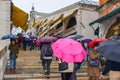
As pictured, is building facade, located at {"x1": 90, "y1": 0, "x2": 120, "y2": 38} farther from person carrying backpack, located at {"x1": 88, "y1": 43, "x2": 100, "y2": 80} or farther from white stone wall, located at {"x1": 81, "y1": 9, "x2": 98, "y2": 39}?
person carrying backpack, located at {"x1": 88, "y1": 43, "x2": 100, "y2": 80}

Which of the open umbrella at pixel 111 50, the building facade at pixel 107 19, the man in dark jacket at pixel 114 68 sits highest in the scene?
the building facade at pixel 107 19

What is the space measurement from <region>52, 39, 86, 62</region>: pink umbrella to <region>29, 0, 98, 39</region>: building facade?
23.3 m

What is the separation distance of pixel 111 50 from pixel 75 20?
28556 millimetres

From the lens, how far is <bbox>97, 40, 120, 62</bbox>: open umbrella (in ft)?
24.4

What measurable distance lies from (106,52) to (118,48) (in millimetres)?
275

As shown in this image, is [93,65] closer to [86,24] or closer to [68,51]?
[68,51]

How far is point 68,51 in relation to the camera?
390 inches

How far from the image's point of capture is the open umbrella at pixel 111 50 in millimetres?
7436

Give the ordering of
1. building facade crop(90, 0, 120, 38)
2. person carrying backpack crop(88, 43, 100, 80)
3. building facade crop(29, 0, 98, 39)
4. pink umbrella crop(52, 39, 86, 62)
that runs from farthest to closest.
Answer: building facade crop(29, 0, 98, 39) < building facade crop(90, 0, 120, 38) < person carrying backpack crop(88, 43, 100, 80) < pink umbrella crop(52, 39, 86, 62)

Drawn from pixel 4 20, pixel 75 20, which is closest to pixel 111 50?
pixel 4 20

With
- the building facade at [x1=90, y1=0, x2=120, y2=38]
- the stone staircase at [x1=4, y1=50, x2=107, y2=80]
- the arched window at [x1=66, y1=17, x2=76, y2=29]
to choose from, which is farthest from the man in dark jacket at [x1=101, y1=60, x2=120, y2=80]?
the arched window at [x1=66, y1=17, x2=76, y2=29]

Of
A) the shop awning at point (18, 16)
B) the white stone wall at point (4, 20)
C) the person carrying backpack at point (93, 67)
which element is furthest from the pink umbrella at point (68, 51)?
the shop awning at point (18, 16)

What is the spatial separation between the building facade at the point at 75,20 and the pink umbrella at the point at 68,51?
2333 centimetres

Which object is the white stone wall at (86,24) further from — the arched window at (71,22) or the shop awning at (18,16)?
the shop awning at (18,16)
